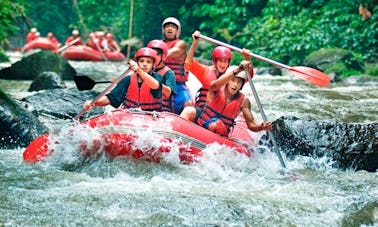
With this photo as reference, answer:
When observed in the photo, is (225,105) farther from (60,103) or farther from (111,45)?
(111,45)

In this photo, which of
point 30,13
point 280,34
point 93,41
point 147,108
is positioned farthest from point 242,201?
point 30,13

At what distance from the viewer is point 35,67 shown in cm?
1319

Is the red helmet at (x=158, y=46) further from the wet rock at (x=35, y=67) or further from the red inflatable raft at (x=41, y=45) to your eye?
the red inflatable raft at (x=41, y=45)

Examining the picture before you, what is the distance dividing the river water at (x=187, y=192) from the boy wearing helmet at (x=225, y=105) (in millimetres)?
372

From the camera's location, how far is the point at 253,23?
19.4 m

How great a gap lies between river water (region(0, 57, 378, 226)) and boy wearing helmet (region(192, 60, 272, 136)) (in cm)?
37

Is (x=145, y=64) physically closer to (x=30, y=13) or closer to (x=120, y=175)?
(x=120, y=175)

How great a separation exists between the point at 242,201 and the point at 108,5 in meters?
29.5

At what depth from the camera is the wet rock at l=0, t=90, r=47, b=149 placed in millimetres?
6449

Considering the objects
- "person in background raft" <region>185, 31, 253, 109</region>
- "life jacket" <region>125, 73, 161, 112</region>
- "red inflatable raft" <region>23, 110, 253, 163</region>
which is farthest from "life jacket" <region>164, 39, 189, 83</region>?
"red inflatable raft" <region>23, 110, 253, 163</region>

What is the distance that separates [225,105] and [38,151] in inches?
70.5

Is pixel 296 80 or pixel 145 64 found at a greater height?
pixel 145 64

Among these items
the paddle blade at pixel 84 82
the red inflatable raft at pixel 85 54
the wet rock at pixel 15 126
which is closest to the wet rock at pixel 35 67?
the wet rock at pixel 15 126

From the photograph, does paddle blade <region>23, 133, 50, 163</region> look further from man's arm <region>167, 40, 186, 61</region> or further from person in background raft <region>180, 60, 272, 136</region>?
man's arm <region>167, 40, 186, 61</region>
